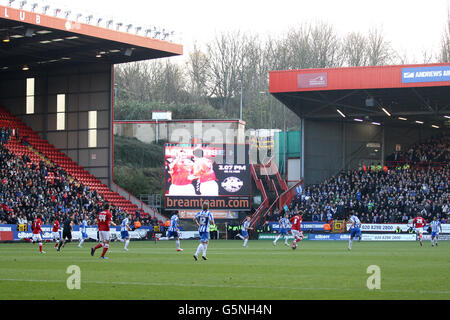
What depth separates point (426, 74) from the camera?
2253 inches

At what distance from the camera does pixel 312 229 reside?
58500 millimetres

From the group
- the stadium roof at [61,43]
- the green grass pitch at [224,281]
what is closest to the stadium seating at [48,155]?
the stadium roof at [61,43]

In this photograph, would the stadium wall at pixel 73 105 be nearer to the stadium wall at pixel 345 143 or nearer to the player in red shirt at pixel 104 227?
the stadium wall at pixel 345 143

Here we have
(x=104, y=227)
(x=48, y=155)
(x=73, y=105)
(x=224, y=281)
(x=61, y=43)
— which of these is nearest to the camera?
(x=224, y=281)

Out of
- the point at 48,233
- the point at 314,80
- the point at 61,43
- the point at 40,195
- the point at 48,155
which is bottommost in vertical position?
the point at 48,233

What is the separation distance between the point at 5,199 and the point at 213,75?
184ft

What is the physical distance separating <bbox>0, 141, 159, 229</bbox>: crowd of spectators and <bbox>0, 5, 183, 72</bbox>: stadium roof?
22.8 ft

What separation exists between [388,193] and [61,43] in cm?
2885

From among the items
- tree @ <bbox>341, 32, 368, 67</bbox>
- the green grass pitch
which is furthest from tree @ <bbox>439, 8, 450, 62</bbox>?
the green grass pitch

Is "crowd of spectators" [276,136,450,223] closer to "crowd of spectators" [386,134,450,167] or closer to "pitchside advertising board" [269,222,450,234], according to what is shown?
"crowd of spectators" [386,134,450,167]

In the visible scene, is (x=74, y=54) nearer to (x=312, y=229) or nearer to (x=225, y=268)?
(x=312, y=229)

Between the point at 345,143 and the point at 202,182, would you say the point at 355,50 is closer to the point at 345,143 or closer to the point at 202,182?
→ the point at 345,143

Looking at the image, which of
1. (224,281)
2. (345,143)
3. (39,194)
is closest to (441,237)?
(345,143)

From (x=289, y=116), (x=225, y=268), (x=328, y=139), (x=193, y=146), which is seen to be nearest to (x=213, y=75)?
(x=289, y=116)
